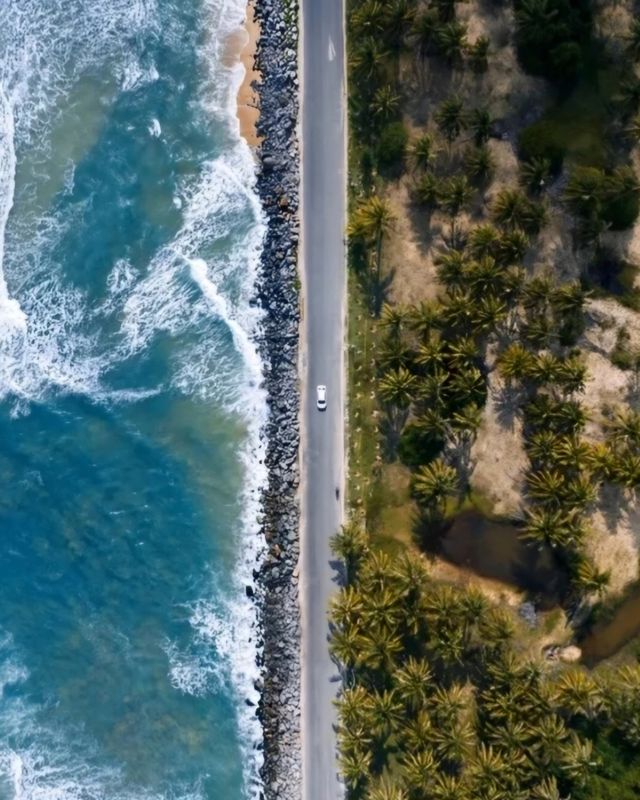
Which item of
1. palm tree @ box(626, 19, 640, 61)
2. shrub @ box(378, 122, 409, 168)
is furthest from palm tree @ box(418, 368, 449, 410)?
palm tree @ box(626, 19, 640, 61)

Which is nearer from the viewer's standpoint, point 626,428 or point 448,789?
point 448,789

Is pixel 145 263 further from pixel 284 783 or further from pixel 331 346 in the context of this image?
pixel 284 783

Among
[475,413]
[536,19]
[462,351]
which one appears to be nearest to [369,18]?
[536,19]

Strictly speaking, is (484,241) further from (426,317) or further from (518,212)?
(426,317)

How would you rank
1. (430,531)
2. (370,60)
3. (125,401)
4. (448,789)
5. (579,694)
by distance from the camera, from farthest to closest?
(125,401) < (430,531) < (370,60) < (579,694) < (448,789)

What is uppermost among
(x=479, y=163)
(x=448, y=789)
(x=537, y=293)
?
(x=479, y=163)

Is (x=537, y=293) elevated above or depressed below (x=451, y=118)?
below
